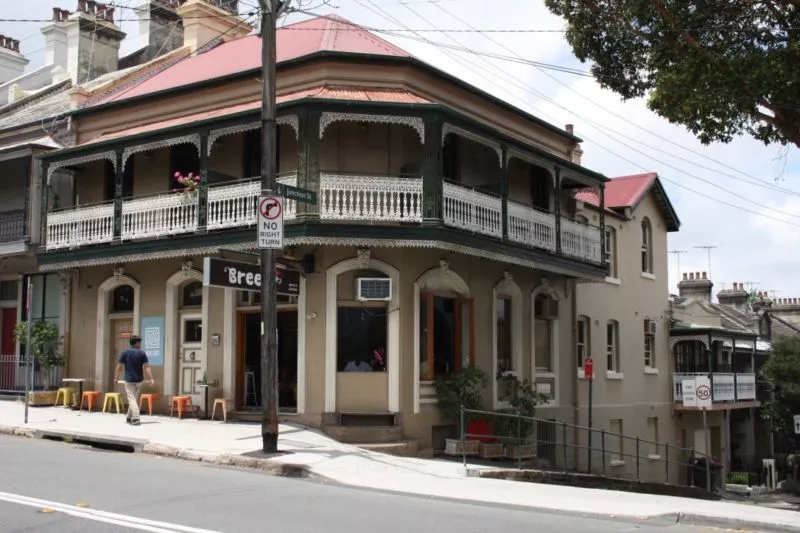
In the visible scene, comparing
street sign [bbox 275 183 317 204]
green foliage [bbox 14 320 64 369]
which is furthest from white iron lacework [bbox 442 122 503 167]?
green foliage [bbox 14 320 64 369]

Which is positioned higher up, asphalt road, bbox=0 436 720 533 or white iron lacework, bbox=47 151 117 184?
white iron lacework, bbox=47 151 117 184

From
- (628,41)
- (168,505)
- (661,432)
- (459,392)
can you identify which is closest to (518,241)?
(459,392)

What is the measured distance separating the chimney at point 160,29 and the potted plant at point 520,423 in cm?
1776

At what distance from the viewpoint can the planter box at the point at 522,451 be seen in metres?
17.6

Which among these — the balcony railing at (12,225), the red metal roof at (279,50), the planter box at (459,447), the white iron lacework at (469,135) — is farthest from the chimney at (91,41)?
the planter box at (459,447)

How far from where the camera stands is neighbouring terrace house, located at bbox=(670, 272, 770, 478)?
30828mm

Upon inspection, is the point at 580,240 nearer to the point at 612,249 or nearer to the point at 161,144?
the point at 612,249

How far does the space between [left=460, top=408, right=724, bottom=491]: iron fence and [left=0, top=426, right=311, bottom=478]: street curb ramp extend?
2949mm

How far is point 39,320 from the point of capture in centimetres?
2230

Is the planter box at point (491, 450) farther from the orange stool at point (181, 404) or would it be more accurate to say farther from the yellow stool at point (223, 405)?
the orange stool at point (181, 404)

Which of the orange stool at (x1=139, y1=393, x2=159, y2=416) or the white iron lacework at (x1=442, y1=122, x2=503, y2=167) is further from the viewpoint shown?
the orange stool at (x1=139, y1=393, x2=159, y2=416)

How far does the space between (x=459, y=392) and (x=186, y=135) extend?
784 centimetres

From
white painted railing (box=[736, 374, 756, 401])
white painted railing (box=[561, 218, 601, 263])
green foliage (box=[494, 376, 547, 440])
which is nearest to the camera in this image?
green foliage (box=[494, 376, 547, 440])

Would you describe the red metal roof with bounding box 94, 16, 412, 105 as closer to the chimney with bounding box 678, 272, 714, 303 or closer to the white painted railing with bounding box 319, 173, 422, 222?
the white painted railing with bounding box 319, 173, 422, 222
